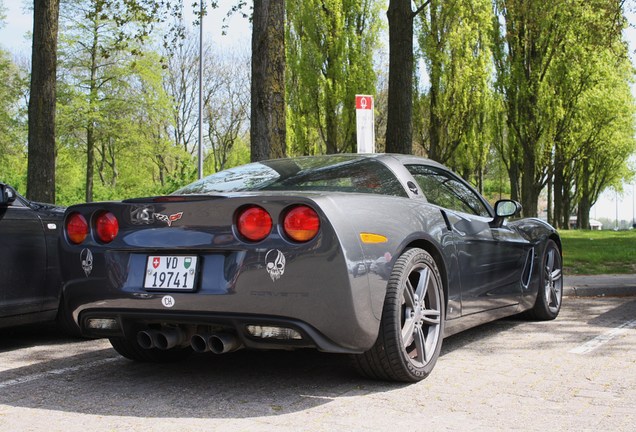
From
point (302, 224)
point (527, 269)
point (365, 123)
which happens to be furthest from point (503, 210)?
point (365, 123)

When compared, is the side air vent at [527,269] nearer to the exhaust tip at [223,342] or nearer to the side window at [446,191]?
the side window at [446,191]

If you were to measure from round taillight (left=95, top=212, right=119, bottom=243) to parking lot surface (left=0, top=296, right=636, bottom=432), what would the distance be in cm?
83

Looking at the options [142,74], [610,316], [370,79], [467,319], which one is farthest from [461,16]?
[467,319]

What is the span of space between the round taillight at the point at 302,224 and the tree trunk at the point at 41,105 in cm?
961

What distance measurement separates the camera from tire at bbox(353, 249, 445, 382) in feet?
13.0

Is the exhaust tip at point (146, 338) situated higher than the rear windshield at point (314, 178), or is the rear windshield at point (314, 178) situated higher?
the rear windshield at point (314, 178)

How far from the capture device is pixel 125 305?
401cm

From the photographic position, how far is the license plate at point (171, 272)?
3840 millimetres

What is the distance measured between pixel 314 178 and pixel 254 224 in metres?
0.89

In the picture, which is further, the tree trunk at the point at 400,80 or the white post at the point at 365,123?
the tree trunk at the point at 400,80


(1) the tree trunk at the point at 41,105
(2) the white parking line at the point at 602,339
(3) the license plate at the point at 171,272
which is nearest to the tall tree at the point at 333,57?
(1) the tree trunk at the point at 41,105

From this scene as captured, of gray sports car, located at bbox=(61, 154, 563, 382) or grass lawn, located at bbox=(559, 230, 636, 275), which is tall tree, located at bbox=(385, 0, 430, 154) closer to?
grass lawn, located at bbox=(559, 230, 636, 275)

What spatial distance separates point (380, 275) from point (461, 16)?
25003 mm

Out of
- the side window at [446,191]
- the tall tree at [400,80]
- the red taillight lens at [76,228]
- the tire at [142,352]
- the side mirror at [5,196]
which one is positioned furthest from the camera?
the tall tree at [400,80]
